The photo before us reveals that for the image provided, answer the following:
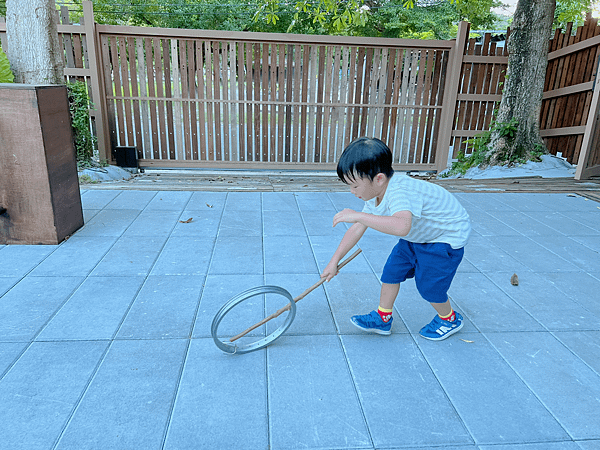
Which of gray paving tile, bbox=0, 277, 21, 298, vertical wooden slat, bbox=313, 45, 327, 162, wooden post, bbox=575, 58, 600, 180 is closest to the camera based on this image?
gray paving tile, bbox=0, 277, 21, 298

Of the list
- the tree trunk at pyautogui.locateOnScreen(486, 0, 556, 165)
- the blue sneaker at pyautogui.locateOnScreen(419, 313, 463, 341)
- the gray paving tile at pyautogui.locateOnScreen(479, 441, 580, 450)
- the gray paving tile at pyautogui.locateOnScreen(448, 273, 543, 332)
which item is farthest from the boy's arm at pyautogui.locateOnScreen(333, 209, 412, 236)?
the tree trunk at pyautogui.locateOnScreen(486, 0, 556, 165)

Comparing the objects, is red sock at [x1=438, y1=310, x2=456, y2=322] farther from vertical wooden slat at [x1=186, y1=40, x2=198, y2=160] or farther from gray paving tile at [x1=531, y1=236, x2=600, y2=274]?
vertical wooden slat at [x1=186, y1=40, x2=198, y2=160]

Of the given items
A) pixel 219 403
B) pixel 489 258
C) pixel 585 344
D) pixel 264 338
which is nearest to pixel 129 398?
pixel 219 403

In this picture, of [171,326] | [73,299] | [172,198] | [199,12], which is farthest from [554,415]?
[199,12]

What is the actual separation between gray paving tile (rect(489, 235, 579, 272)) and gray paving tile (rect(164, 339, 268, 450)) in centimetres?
248

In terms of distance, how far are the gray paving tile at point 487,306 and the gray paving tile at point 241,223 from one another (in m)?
1.91

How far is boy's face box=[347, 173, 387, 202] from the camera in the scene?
207 cm

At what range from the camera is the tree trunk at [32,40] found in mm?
5212

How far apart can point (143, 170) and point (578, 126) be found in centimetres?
714

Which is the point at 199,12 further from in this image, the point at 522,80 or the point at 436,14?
the point at 522,80

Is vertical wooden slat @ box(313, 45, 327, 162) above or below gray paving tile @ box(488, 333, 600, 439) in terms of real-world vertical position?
above

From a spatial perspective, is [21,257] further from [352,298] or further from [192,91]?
[192,91]

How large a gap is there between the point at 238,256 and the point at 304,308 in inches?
38.8

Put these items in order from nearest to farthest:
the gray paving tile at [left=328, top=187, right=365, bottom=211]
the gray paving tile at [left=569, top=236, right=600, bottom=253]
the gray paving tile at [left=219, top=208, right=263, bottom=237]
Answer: the gray paving tile at [left=569, top=236, right=600, bottom=253], the gray paving tile at [left=219, top=208, right=263, bottom=237], the gray paving tile at [left=328, top=187, right=365, bottom=211]
